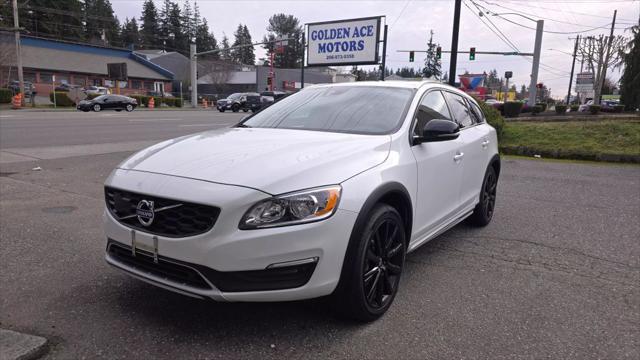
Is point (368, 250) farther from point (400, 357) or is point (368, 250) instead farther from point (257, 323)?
point (257, 323)

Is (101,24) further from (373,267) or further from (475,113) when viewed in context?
(373,267)

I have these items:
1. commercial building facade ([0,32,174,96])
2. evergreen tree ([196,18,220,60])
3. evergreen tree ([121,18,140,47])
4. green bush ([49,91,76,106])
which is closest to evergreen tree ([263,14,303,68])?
evergreen tree ([196,18,220,60])

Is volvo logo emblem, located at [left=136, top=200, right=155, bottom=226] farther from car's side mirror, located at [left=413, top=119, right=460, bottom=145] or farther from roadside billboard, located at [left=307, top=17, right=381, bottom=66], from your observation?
roadside billboard, located at [left=307, top=17, right=381, bottom=66]

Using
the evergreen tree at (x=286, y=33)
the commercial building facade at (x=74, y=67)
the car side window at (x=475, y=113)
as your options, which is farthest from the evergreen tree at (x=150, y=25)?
the car side window at (x=475, y=113)

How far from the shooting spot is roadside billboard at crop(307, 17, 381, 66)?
27.8m

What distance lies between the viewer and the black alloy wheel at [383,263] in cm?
310

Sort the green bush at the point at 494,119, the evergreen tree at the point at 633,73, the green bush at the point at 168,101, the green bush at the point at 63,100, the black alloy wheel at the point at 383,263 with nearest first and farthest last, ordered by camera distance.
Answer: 1. the black alloy wheel at the point at 383,263
2. the green bush at the point at 494,119
3. the evergreen tree at the point at 633,73
4. the green bush at the point at 63,100
5. the green bush at the point at 168,101

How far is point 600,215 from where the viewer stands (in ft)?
20.5

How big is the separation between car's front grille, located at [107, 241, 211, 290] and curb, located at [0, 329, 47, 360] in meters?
0.63

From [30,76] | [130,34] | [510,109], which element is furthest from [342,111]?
[130,34]

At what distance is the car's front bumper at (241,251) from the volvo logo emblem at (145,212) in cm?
7

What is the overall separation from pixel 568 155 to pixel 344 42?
64.1 feet

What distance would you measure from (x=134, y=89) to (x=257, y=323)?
2677 inches

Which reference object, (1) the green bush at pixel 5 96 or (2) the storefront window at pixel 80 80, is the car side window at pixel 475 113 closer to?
(1) the green bush at pixel 5 96
